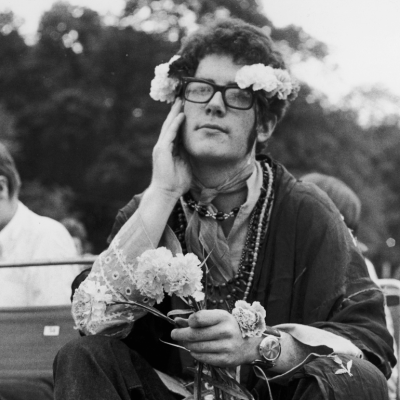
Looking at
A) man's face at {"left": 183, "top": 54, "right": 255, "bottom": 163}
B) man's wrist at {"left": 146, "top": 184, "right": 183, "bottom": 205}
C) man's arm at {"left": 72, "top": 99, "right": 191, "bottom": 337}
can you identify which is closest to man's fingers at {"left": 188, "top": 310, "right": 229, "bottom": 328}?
man's arm at {"left": 72, "top": 99, "right": 191, "bottom": 337}

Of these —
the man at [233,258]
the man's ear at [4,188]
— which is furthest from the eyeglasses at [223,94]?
the man's ear at [4,188]

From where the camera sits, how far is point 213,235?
2.96m

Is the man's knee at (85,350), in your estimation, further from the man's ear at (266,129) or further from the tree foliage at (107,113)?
the tree foliage at (107,113)

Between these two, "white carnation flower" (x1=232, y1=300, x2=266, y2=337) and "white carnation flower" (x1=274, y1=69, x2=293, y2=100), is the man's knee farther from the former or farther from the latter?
"white carnation flower" (x1=274, y1=69, x2=293, y2=100)

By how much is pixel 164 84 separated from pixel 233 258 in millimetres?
871

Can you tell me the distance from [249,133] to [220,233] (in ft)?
1.48

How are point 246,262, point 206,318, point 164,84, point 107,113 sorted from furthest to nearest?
point 107,113 → point 164,84 → point 246,262 → point 206,318

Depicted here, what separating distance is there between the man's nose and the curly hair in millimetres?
192

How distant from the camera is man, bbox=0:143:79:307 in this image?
328 centimetres

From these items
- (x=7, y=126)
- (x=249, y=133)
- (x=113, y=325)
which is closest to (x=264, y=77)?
(x=249, y=133)

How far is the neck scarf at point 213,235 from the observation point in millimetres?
2932

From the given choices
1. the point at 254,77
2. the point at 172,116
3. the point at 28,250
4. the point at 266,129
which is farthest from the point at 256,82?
the point at 28,250

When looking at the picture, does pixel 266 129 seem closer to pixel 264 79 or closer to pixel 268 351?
pixel 264 79

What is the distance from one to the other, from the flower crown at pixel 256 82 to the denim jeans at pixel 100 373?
1.19 m
